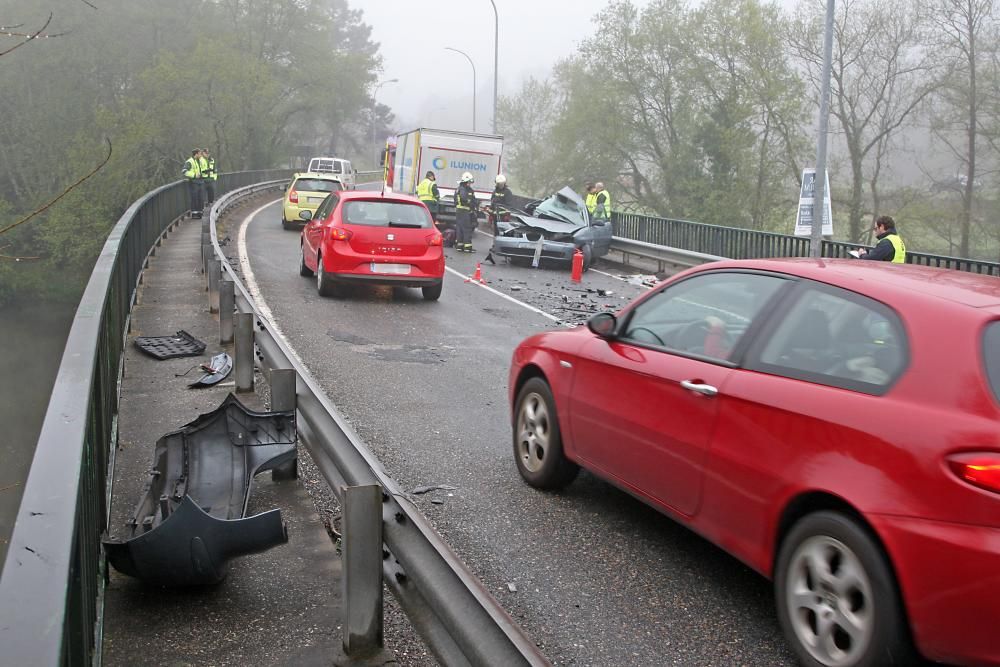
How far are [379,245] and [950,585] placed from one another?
1202 cm

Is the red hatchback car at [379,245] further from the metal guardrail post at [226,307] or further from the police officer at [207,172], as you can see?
the police officer at [207,172]

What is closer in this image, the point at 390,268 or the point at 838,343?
the point at 838,343

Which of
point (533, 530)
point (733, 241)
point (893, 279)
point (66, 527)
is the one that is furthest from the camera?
point (733, 241)

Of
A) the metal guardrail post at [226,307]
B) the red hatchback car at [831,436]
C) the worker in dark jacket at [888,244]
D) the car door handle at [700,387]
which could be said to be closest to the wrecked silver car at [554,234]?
the worker in dark jacket at [888,244]

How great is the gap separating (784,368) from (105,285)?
4809 mm

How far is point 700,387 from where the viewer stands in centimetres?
464

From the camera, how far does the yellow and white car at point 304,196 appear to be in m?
26.9

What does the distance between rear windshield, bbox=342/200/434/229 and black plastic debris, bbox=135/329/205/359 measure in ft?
15.9

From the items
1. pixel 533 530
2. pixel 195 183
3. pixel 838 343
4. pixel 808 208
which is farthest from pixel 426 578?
pixel 195 183

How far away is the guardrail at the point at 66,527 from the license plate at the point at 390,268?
8545mm

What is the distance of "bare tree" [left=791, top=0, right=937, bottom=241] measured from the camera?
42.4 m

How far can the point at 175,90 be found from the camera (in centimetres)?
5528

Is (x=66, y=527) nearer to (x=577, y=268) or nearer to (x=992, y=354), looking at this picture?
(x=992, y=354)

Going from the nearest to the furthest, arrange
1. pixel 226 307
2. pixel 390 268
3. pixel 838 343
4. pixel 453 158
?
pixel 838 343 → pixel 226 307 → pixel 390 268 → pixel 453 158
